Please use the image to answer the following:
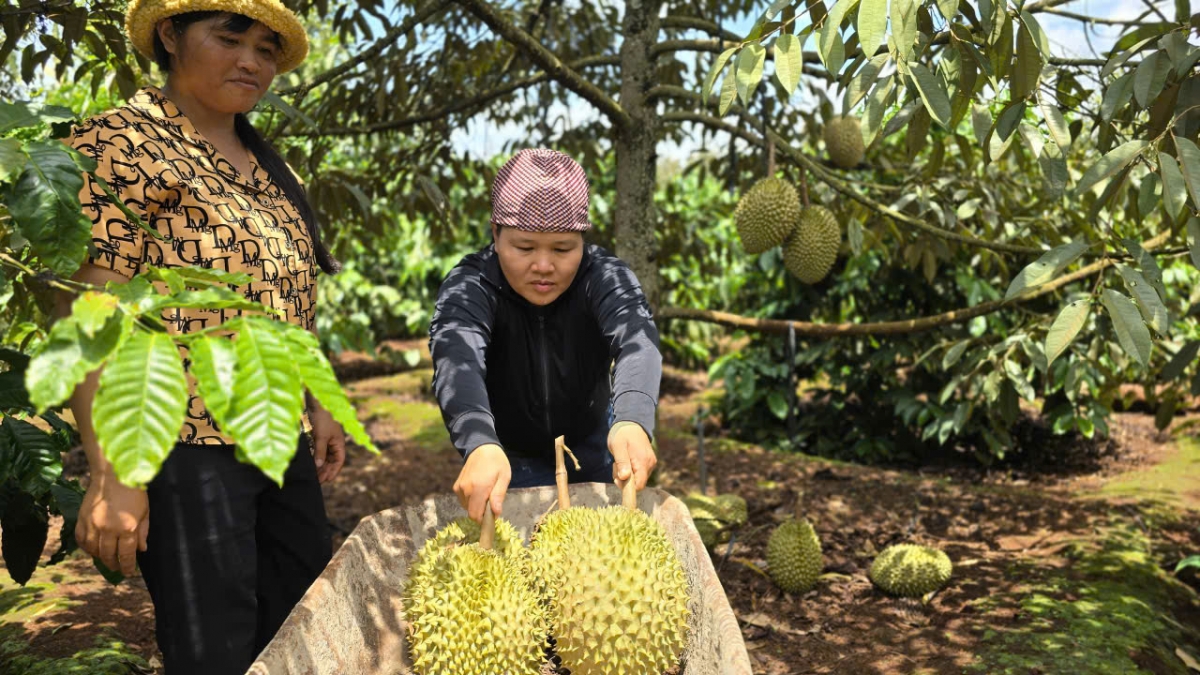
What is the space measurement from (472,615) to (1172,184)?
5.06 ft

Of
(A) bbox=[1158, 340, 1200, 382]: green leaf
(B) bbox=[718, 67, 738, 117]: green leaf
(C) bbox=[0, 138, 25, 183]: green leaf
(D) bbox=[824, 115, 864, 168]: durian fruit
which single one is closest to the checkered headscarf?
(B) bbox=[718, 67, 738, 117]: green leaf

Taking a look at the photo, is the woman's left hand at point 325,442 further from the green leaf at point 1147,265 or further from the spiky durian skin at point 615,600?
the green leaf at point 1147,265

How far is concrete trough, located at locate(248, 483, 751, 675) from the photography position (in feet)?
4.41

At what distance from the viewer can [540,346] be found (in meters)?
2.04

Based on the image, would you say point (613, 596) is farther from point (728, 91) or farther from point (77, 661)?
point (77, 661)

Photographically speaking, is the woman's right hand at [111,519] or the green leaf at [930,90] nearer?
the woman's right hand at [111,519]

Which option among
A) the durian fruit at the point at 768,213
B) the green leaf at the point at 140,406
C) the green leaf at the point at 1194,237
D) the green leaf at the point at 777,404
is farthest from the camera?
the green leaf at the point at 777,404

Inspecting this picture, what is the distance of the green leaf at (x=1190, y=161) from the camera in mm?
1671

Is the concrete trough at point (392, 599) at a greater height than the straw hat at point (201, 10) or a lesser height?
lesser

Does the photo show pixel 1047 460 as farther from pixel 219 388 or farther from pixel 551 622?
pixel 219 388

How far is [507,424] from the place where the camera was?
215 centimetres

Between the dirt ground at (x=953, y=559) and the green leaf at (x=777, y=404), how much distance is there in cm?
35

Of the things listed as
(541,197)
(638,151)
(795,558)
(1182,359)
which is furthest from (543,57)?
(1182,359)

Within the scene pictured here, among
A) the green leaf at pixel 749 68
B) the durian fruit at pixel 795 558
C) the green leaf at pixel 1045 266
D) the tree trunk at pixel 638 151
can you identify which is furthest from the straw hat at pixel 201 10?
the durian fruit at pixel 795 558
